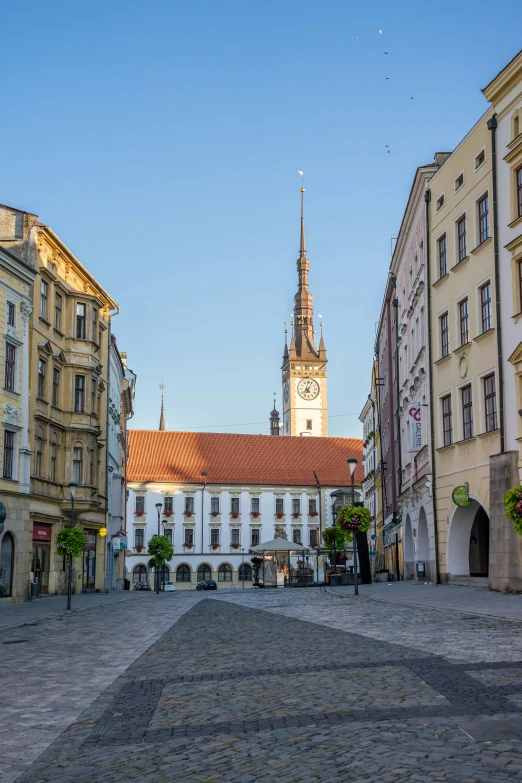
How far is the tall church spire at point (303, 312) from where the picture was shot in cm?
15025

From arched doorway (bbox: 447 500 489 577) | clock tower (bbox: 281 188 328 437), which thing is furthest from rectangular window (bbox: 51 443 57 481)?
clock tower (bbox: 281 188 328 437)

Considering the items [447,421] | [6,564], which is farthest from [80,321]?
[447,421]

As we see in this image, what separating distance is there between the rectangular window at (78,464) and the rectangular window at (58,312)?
5.79 meters

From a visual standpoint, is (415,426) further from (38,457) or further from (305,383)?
(305,383)

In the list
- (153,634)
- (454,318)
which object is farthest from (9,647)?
(454,318)

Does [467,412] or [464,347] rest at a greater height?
[464,347]

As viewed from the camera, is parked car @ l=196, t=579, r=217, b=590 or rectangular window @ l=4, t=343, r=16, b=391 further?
parked car @ l=196, t=579, r=217, b=590

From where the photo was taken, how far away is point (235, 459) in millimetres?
106500

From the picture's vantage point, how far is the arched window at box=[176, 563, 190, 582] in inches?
3826

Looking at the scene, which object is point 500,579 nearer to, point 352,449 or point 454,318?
point 454,318

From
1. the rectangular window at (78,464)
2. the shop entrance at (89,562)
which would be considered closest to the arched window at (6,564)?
the rectangular window at (78,464)

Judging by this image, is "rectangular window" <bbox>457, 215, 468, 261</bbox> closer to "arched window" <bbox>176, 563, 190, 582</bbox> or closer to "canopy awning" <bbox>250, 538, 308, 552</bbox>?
"canopy awning" <bbox>250, 538, 308, 552</bbox>

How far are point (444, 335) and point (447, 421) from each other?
3.18m

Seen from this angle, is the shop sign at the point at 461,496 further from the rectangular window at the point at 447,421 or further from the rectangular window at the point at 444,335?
the rectangular window at the point at 444,335
